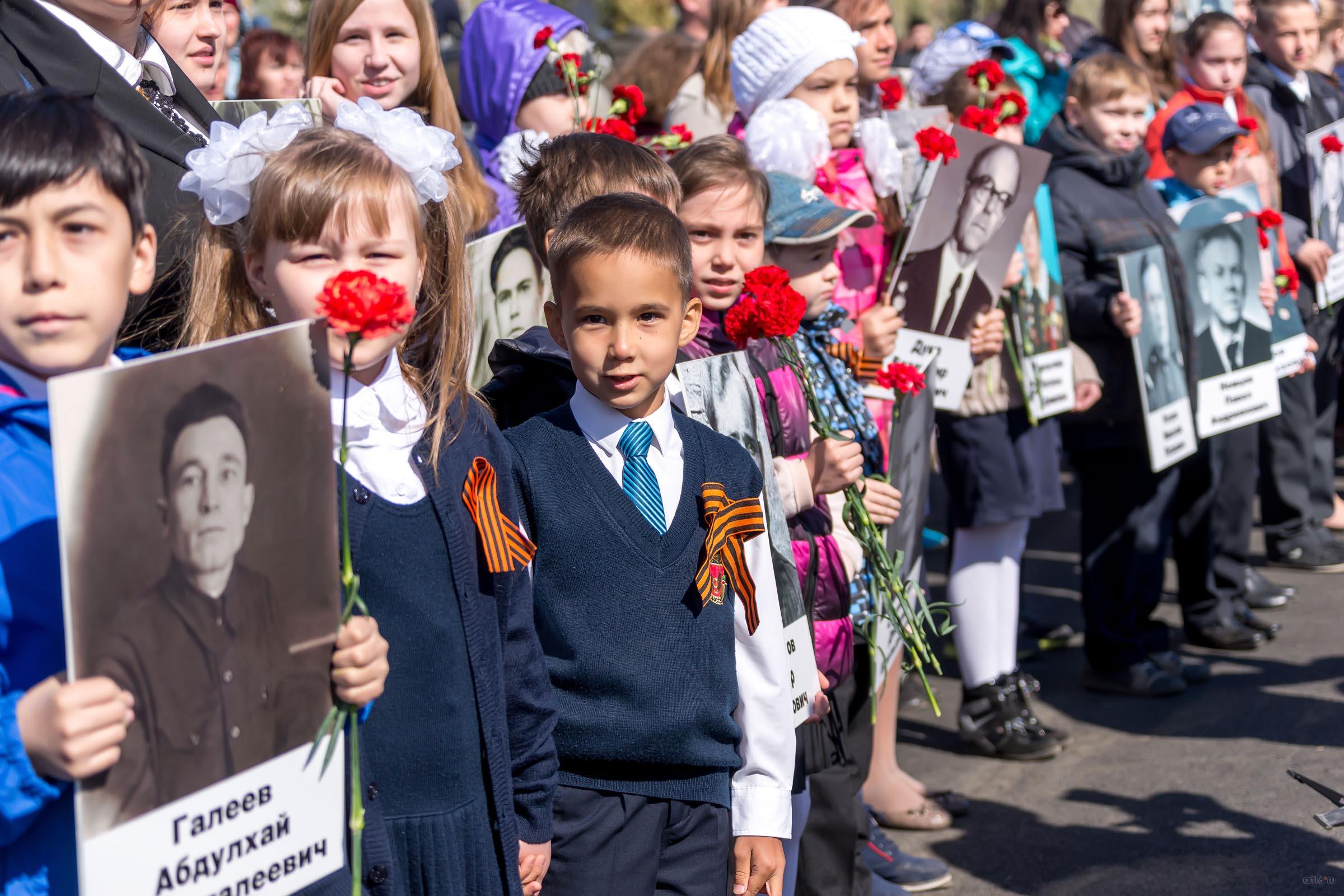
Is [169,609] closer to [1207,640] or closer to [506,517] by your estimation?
[506,517]

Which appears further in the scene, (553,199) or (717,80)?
(717,80)

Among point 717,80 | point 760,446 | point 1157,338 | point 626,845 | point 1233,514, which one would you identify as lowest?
point 626,845

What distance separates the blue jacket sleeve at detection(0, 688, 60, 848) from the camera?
5.20 feet

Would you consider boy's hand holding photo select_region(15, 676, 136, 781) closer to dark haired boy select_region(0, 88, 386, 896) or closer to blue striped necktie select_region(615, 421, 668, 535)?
dark haired boy select_region(0, 88, 386, 896)

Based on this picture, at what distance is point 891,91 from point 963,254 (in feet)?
2.49

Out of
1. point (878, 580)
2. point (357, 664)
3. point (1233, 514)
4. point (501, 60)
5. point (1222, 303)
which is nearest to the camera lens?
point (357, 664)

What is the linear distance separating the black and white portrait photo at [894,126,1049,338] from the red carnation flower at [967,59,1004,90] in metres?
0.48

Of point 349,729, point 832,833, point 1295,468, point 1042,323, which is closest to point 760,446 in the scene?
point 832,833

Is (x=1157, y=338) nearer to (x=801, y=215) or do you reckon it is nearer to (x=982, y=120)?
(x=982, y=120)

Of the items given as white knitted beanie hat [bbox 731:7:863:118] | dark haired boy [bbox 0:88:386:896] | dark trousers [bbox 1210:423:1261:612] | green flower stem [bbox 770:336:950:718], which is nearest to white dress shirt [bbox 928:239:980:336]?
white knitted beanie hat [bbox 731:7:863:118]

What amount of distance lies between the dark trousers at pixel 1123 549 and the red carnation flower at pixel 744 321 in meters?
3.03

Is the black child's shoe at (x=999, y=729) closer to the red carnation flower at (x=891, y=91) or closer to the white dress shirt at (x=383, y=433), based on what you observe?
the red carnation flower at (x=891, y=91)

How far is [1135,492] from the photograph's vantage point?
548 centimetres

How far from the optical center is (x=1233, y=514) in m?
5.96
